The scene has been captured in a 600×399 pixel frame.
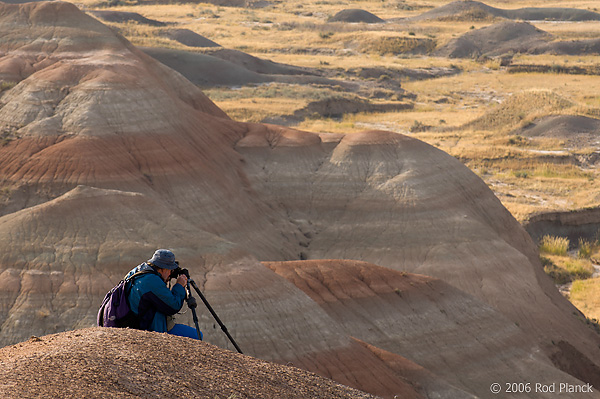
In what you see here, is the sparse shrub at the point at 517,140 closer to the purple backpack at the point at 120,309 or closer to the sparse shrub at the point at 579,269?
the sparse shrub at the point at 579,269

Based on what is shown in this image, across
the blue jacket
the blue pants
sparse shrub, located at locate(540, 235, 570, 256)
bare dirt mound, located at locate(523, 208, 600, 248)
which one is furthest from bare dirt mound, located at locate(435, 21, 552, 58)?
the blue jacket

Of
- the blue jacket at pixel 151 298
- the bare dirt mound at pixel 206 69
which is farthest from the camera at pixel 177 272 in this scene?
the bare dirt mound at pixel 206 69

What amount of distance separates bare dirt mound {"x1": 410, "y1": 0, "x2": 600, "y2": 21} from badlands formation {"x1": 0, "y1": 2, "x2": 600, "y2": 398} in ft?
241

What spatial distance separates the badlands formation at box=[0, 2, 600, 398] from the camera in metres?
14.4

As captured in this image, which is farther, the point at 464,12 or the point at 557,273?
the point at 464,12

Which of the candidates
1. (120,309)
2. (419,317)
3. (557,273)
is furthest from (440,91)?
(120,309)

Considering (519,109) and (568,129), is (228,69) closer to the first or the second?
(519,109)

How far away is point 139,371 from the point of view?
730 centimetres

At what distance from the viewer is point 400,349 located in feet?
60.3

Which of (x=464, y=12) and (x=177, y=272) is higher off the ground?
(x=177, y=272)

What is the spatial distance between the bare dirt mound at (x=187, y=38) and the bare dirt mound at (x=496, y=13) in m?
36.2

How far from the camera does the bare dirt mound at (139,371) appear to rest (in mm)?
6949

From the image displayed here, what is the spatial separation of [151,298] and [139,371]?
1.13m

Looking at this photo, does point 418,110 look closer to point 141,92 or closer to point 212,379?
point 141,92
